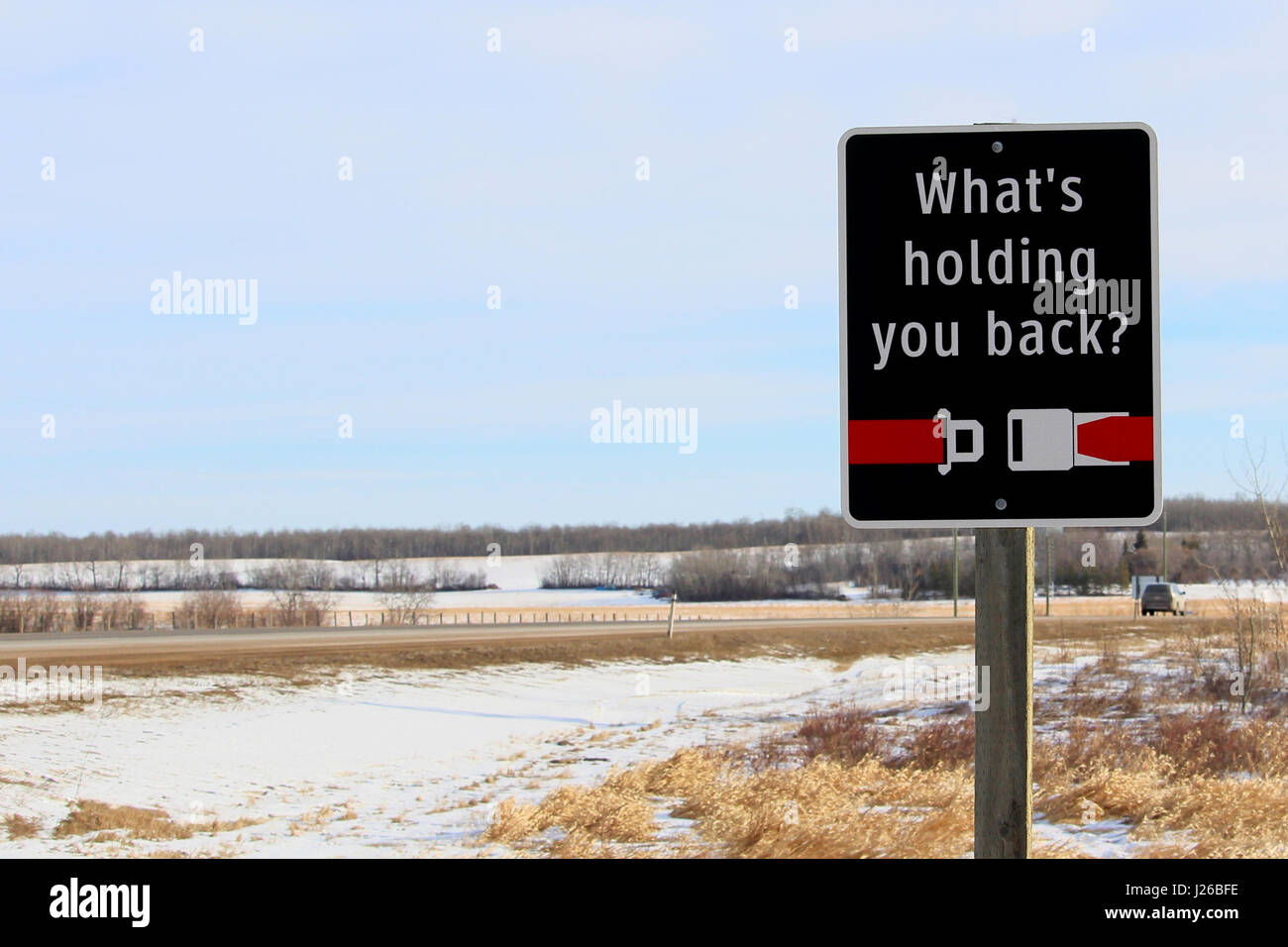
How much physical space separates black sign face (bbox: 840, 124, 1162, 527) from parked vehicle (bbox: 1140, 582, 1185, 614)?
6183 cm

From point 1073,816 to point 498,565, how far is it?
113174 millimetres

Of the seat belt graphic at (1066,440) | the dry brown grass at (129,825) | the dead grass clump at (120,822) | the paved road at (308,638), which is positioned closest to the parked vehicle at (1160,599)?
the paved road at (308,638)

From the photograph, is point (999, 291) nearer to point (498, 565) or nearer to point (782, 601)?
point (782, 601)

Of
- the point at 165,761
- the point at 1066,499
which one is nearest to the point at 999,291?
the point at 1066,499

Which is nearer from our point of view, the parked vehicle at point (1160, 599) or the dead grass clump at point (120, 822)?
the dead grass clump at point (120, 822)

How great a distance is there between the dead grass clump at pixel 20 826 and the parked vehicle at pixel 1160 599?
189 feet

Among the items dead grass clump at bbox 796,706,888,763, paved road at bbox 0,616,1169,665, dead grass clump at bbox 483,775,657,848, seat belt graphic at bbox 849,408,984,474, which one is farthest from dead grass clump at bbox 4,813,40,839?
paved road at bbox 0,616,1169,665

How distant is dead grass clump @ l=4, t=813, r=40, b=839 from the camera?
12648mm

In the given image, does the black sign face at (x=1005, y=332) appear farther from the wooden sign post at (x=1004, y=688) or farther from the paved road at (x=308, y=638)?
the paved road at (x=308, y=638)

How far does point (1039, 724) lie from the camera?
17500 mm

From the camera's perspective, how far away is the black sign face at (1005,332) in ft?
11.5

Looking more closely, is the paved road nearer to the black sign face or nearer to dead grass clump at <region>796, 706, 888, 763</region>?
dead grass clump at <region>796, 706, 888, 763</region>

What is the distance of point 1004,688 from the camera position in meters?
3.76

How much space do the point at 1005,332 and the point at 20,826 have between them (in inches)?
523
